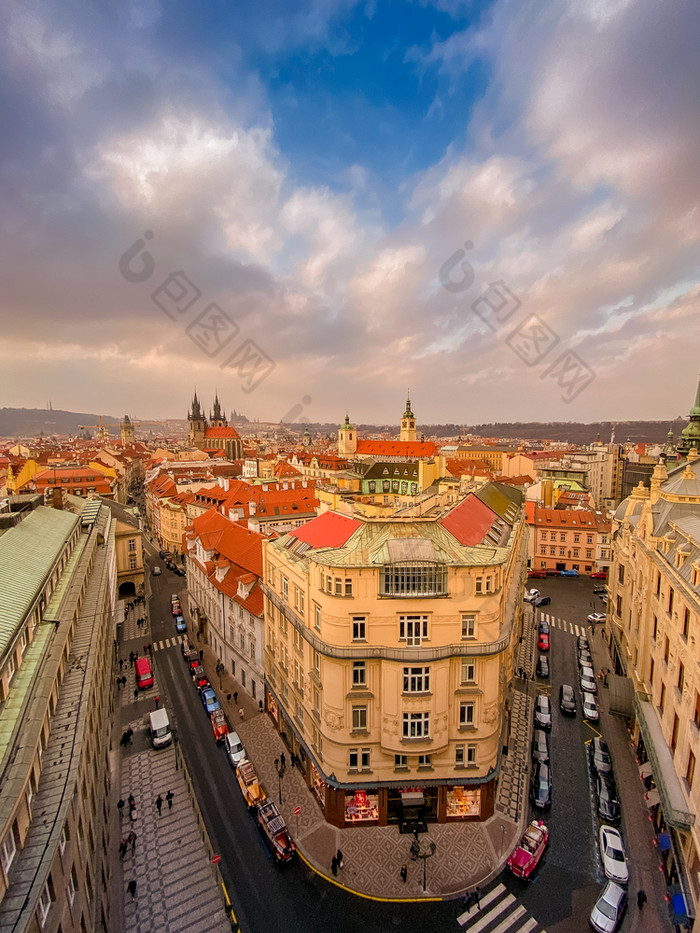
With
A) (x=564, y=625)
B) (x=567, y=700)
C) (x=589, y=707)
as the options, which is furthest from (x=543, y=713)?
(x=564, y=625)

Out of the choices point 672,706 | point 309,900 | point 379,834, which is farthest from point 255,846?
point 672,706

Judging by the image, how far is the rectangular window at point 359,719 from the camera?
1075 inches

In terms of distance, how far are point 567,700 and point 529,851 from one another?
17097mm

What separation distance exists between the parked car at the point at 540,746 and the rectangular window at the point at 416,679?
47.9ft

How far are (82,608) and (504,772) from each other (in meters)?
32.9

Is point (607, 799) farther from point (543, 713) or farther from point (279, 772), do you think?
point (279, 772)

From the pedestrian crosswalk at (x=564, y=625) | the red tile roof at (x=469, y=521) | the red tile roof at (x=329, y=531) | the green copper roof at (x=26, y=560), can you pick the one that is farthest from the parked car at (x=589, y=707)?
the green copper roof at (x=26, y=560)

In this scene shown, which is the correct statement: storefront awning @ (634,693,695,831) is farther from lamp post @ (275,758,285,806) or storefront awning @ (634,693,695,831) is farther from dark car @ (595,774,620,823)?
lamp post @ (275,758,285,806)

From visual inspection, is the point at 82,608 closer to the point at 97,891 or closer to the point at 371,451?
the point at 97,891

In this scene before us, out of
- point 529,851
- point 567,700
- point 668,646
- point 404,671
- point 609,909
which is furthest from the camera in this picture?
point 567,700

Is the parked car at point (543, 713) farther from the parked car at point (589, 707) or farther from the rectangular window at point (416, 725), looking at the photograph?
the rectangular window at point (416, 725)

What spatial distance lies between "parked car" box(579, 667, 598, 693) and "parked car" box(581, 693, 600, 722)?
781 millimetres

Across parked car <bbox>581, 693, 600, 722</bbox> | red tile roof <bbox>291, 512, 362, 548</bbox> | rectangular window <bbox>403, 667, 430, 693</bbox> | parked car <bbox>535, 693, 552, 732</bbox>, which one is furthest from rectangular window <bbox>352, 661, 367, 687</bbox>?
parked car <bbox>581, 693, 600, 722</bbox>

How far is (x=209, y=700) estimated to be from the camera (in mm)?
39781
